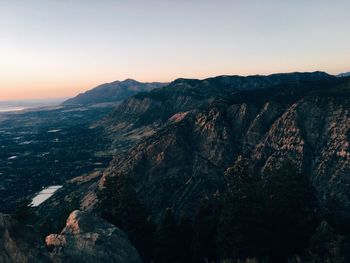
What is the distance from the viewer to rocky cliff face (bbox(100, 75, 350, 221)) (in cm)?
11288

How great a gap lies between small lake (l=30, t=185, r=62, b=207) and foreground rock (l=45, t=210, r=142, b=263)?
123 m

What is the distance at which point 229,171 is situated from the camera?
5834 centimetres

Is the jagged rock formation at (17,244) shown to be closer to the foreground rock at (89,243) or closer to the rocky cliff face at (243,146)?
the foreground rock at (89,243)

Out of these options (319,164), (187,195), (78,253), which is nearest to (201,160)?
(187,195)

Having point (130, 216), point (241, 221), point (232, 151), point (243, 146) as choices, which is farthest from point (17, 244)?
point (243, 146)

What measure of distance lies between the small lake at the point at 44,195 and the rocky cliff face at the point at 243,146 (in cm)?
3165

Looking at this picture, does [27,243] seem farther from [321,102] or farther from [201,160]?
[321,102]

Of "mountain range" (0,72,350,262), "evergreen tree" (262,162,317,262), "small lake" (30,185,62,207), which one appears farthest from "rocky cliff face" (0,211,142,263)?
"small lake" (30,185,62,207)

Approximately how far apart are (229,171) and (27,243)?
→ 3247 cm

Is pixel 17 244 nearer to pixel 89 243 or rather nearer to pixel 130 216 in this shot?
pixel 89 243

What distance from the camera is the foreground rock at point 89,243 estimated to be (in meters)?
36.3

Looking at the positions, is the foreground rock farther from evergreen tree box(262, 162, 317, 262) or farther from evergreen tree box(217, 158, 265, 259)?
evergreen tree box(262, 162, 317, 262)

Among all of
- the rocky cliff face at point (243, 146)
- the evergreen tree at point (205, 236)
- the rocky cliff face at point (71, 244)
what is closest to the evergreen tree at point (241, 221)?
the evergreen tree at point (205, 236)

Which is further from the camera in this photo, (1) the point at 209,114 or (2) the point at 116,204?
(1) the point at 209,114
